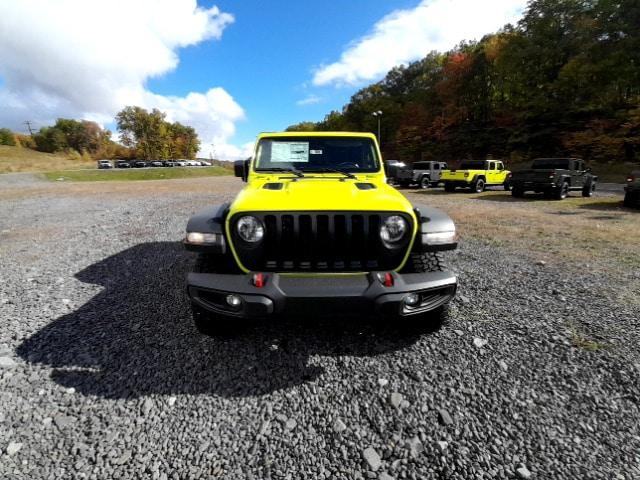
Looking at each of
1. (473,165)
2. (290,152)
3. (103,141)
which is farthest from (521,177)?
(103,141)

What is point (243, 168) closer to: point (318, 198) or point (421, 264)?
point (318, 198)

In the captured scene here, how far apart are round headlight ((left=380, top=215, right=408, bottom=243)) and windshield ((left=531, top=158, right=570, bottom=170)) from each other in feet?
48.3

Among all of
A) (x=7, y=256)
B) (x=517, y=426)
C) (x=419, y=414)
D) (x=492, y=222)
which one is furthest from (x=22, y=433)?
(x=492, y=222)

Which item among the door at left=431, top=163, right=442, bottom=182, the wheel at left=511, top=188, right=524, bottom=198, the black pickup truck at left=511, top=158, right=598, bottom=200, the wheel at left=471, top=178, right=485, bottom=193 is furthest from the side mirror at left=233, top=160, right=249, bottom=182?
the door at left=431, top=163, right=442, bottom=182

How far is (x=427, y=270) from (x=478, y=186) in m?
16.8

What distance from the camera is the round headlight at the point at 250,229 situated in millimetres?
2520

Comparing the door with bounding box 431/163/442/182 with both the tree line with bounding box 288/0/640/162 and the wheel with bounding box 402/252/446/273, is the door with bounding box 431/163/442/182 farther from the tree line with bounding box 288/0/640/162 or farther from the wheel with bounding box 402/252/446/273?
the wheel with bounding box 402/252/446/273

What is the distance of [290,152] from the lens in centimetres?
404

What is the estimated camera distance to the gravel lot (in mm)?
1829

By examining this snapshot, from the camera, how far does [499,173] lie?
1834 centimetres

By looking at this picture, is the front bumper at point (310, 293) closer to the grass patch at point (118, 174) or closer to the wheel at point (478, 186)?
the wheel at point (478, 186)

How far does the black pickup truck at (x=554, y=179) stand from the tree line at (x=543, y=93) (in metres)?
16.6

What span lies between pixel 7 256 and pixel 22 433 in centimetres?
540

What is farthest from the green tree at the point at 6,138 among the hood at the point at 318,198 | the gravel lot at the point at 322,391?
the hood at the point at 318,198
